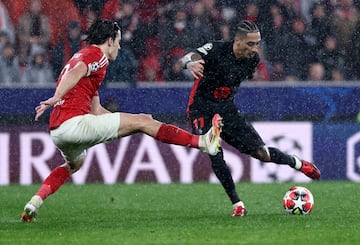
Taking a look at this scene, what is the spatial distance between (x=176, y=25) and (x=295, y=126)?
2.37 meters

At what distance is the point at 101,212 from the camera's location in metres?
11.6

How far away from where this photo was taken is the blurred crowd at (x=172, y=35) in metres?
16.0

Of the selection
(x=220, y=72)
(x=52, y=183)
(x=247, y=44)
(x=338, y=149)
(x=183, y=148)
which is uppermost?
(x=247, y=44)

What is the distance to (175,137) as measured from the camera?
9.84 m

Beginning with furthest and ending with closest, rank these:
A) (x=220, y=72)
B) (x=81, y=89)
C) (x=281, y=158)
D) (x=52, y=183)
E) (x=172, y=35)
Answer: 1. (x=172, y=35)
2. (x=281, y=158)
3. (x=220, y=72)
4. (x=52, y=183)
5. (x=81, y=89)

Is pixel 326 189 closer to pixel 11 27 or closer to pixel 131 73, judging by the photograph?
pixel 131 73

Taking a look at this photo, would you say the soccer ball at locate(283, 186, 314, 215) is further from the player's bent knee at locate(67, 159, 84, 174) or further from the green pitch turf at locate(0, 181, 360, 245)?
the player's bent knee at locate(67, 159, 84, 174)

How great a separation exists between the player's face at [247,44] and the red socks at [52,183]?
2138mm

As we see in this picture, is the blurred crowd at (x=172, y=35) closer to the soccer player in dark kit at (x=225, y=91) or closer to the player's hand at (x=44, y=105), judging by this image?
the soccer player in dark kit at (x=225, y=91)

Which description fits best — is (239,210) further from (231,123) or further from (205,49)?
(205,49)

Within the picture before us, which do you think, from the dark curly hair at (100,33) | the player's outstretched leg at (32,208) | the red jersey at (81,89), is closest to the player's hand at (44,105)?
the red jersey at (81,89)

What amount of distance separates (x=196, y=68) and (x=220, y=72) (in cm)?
67

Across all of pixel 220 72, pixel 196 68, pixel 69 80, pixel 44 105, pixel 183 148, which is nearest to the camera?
pixel 44 105

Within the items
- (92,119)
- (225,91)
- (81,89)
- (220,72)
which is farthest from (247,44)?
(92,119)
